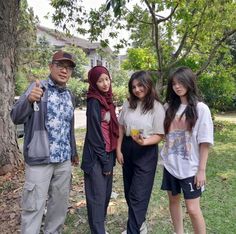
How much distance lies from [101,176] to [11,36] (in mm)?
3013

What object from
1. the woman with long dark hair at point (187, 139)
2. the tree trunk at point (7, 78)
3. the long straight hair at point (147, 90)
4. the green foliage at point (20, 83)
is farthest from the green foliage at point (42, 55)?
the woman with long dark hair at point (187, 139)

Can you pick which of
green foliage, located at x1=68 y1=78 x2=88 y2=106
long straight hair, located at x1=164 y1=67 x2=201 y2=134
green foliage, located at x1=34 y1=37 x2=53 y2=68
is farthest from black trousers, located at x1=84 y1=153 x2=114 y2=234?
green foliage, located at x1=34 y1=37 x2=53 y2=68

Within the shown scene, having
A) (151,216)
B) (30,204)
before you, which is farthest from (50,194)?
(151,216)

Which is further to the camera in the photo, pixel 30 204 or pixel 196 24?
pixel 196 24

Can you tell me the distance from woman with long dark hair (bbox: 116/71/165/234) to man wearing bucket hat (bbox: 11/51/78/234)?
0.53 metres

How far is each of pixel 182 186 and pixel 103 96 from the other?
1067 millimetres

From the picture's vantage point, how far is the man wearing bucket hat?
9.04 feet

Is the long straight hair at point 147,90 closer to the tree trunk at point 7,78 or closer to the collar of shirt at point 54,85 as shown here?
the collar of shirt at point 54,85

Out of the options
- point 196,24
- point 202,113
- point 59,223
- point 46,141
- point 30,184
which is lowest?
point 59,223

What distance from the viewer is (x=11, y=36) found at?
4.95m

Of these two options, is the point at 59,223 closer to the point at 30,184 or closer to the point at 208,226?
the point at 30,184

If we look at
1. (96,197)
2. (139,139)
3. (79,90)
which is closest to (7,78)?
(96,197)

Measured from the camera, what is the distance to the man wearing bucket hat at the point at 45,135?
275cm

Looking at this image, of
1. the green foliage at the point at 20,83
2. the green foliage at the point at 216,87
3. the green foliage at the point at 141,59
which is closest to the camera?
the green foliage at the point at 141,59
